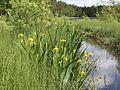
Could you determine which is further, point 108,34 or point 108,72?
point 108,34

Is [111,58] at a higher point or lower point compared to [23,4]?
lower

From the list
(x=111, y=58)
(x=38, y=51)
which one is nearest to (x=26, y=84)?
(x=38, y=51)

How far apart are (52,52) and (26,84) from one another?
1.51 meters

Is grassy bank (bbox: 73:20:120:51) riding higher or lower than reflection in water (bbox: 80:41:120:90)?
higher

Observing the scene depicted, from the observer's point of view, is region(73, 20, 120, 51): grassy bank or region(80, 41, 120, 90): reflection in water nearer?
region(80, 41, 120, 90): reflection in water

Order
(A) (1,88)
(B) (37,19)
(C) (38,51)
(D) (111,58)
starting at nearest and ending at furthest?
(A) (1,88) → (C) (38,51) → (B) (37,19) → (D) (111,58)

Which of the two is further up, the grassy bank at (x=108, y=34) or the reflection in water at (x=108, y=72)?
the grassy bank at (x=108, y=34)

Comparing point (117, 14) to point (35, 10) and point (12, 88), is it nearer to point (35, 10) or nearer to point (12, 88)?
point (35, 10)

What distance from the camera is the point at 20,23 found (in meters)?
5.29

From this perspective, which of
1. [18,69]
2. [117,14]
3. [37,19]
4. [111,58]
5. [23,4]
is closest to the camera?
[18,69]

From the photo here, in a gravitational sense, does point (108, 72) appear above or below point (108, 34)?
below

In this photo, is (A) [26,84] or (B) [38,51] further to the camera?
(B) [38,51]

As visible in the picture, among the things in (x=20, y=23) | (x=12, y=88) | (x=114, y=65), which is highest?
(x=20, y=23)

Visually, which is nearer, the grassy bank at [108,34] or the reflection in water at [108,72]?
the reflection in water at [108,72]
